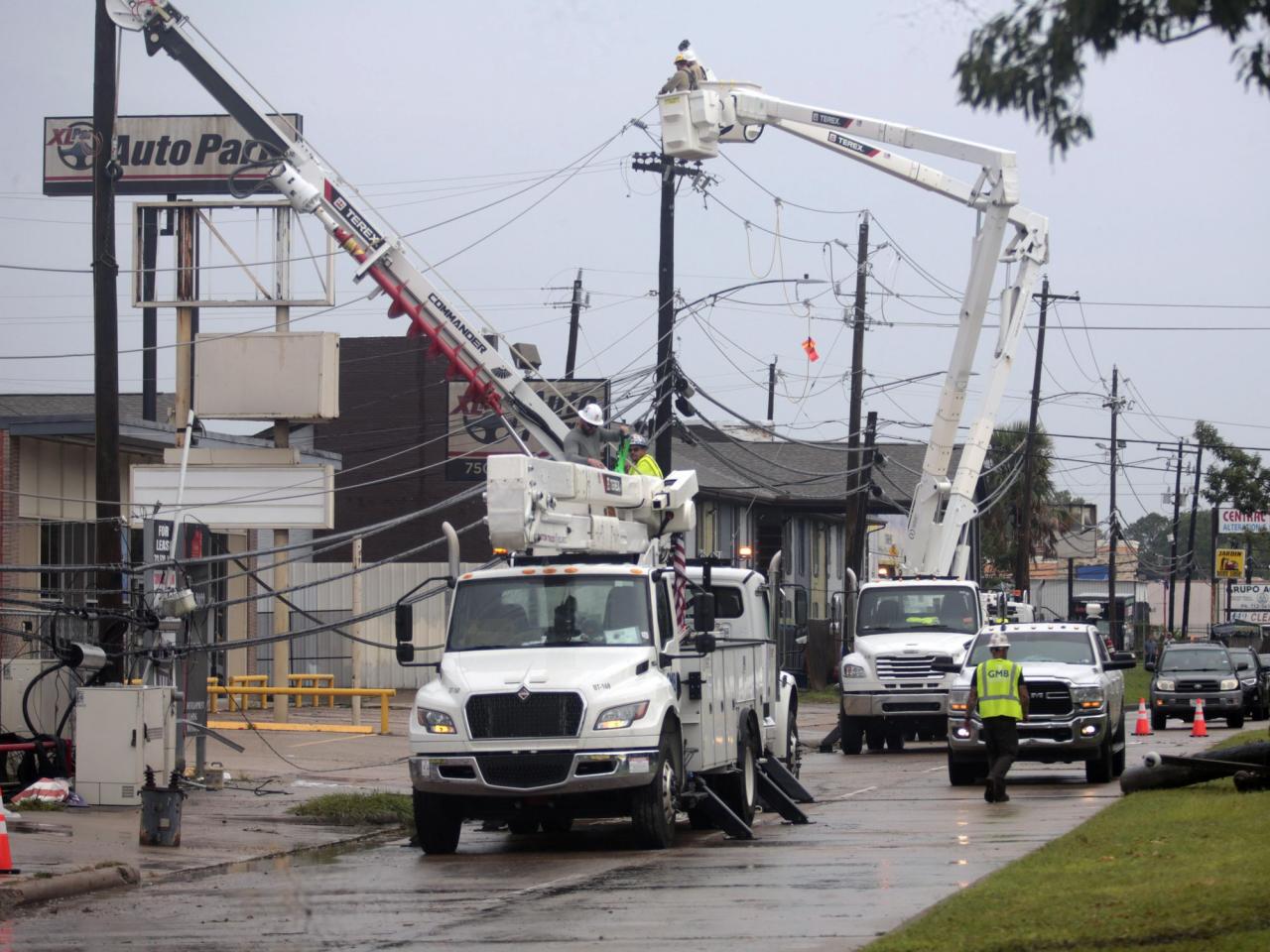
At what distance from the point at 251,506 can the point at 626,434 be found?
11.3 m

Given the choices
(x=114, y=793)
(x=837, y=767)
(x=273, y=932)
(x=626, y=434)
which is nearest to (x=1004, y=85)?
(x=273, y=932)

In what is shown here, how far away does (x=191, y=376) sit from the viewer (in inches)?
1321

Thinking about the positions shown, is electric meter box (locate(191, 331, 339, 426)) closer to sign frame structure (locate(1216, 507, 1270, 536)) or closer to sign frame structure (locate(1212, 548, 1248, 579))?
sign frame structure (locate(1216, 507, 1270, 536))

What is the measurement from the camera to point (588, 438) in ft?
60.0

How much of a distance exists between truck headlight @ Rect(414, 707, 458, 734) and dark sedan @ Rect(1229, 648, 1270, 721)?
2632 cm

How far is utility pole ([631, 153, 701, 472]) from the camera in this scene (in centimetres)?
3200

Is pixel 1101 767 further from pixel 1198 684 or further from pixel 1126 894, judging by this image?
pixel 1198 684

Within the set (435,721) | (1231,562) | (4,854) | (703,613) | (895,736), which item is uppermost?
(703,613)

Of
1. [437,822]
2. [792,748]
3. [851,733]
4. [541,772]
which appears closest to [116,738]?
[437,822]

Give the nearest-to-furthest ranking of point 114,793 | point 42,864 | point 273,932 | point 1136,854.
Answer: point 273,932 < point 1136,854 < point 42,864 < point 114,793

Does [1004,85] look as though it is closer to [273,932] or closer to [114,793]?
[273,932]

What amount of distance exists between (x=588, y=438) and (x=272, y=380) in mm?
13859

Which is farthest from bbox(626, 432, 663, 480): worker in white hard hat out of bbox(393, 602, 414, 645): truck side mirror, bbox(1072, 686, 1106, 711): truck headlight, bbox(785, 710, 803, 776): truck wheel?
bbox(1072, 686, 1106, 711): truck headlight

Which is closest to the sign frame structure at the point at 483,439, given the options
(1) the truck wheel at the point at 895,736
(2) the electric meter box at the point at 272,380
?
(2) the electric meter box at the point at 272,380
